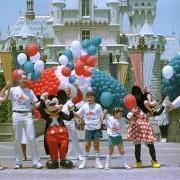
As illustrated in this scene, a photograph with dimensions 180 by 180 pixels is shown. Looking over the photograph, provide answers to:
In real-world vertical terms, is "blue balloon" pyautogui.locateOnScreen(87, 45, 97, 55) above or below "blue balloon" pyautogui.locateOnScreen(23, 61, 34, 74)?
above

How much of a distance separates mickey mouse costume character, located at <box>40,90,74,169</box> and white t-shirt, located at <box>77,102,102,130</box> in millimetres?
312

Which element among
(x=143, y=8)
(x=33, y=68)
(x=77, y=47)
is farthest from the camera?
(x=143, y=8)

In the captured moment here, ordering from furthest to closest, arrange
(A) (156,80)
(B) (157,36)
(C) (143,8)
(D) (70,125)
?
(C) (143,8) < (B) (157,36) < (A) (156,80) < (D) (70,125)

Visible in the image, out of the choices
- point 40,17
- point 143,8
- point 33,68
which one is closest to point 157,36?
point 143,8

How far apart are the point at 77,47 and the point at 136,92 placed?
209 inches

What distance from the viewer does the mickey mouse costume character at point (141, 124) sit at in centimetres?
936

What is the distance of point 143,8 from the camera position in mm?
66625

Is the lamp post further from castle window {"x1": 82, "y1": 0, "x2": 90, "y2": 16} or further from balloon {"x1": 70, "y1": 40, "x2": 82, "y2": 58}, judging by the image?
balloon {"x1": 70, "y1": 40, "x2": 82, "y2": 58}

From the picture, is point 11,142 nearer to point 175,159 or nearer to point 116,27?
point 175,159

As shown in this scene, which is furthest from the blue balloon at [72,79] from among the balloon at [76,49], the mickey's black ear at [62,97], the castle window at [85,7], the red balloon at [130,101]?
the castle window at [85,7]

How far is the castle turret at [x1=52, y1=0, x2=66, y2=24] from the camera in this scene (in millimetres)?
54438

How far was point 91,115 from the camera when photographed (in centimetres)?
966

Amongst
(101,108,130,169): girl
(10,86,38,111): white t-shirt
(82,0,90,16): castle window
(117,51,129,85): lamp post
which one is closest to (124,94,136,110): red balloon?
(101,108,130,169): girl

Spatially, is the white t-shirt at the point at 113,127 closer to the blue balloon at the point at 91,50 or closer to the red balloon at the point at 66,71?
the red balloon at the point at 66,71
